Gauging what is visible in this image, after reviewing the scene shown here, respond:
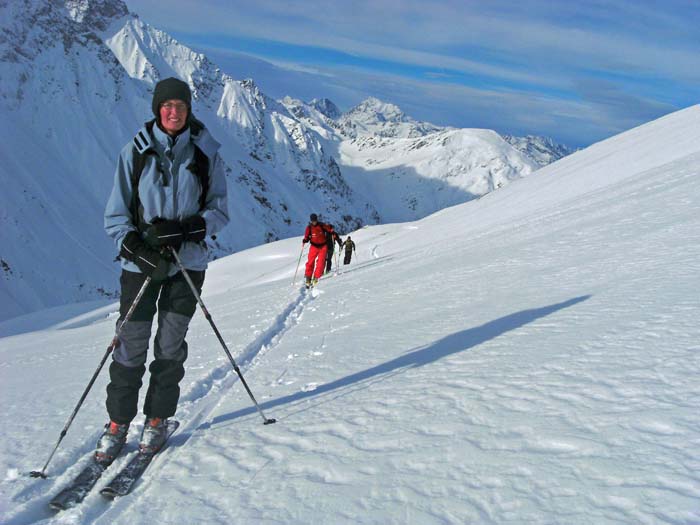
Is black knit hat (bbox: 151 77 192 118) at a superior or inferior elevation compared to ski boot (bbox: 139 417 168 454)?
superior

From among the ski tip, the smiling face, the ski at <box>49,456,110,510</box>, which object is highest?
the smiling face

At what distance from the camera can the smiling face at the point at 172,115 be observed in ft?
14.1

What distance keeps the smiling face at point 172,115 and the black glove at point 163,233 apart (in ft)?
2.31

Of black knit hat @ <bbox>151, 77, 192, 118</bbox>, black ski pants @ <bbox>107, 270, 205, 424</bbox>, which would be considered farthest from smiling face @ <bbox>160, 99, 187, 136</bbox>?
black ski pants @ <bbox>107, 270, 205, 424</bbox>

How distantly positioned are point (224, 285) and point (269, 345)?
2449 centimetres

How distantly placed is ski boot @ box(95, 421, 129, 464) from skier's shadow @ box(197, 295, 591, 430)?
67cm

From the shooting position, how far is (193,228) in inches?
176

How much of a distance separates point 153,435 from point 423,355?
2933 mm

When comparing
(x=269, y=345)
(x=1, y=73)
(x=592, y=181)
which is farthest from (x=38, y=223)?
(x=269, y=345)

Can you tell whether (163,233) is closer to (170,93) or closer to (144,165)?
(144,165)

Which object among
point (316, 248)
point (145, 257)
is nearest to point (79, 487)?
point (145, 257)

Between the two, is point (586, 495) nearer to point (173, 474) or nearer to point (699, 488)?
point (699, 488)

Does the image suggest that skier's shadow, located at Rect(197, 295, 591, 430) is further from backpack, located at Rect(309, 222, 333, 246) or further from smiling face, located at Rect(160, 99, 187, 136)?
backpack, located at Rect(309, 222, 333, 246)

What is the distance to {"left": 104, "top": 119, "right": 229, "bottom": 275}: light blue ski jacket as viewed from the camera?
430 cm
